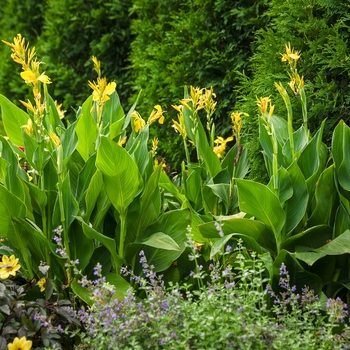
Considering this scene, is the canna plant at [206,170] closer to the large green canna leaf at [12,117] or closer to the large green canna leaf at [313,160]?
the large green canna leaf at [313,160]

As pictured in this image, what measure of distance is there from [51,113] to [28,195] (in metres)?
0.64

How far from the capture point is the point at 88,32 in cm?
702

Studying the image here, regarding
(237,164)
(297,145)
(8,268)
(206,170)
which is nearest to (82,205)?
(8,268)

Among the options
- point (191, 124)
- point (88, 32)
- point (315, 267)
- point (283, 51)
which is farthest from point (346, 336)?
point (88, 32)

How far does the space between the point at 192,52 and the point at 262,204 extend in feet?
7.41

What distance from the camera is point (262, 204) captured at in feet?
10.2

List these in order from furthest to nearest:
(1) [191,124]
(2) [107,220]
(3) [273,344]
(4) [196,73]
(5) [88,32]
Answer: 1. (5) [88,32]
2. (4) [196,73]
3. (1) [191,124]
4. (2) [107,220]
5. (3) [273,344]

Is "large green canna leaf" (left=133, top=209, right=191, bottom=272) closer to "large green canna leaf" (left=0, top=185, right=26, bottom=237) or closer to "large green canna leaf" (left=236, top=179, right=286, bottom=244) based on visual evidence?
"large green canna leaf" (left=236, top=179, right=286, bottom=244)

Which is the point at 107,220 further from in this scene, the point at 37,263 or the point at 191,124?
the point at 191,124

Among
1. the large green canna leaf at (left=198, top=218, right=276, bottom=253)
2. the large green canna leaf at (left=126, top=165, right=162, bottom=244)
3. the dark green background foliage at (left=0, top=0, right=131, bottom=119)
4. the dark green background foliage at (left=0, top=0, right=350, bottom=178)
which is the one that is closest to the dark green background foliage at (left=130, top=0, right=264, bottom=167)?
the dark green background foliage at (left=0, top=0, right=350, bottom=178)

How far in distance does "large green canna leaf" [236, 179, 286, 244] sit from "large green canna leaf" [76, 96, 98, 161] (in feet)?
2.81

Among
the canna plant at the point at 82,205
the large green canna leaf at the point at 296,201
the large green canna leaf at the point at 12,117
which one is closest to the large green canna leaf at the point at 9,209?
the canna plant at the point at 82,205

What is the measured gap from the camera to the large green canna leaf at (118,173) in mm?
3021

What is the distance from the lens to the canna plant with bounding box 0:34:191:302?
3.12m
